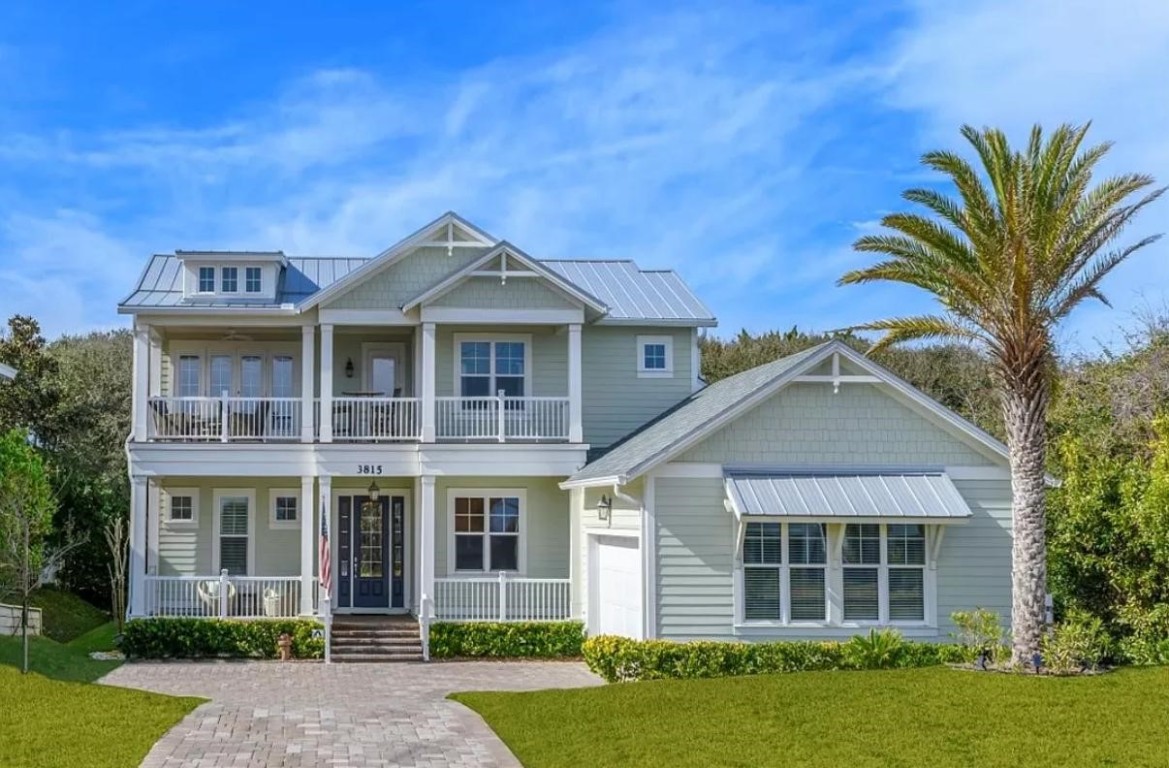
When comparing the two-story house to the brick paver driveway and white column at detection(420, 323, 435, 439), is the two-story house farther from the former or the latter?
the brick paver driveway

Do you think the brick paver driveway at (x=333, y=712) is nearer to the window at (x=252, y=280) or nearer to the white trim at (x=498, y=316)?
the white trim at (x=498, y=316)

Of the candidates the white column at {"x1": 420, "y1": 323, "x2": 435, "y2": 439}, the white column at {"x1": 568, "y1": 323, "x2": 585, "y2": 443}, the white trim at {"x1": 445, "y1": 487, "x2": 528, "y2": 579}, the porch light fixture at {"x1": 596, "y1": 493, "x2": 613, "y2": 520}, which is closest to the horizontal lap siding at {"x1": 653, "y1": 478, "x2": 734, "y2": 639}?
the porch light fixture at {"x1": 596, "y1": 493, "x2": 613, "y2": 520}

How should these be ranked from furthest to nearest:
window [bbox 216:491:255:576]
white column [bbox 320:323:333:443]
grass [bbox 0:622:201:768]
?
window [bbox 216:491:255:576] → white column [bbox 320:323:333:443] → grass [bbox 0:622:201:768]

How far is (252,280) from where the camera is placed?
84.3ft

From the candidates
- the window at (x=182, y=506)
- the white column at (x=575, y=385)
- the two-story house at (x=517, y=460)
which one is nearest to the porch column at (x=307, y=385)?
the two-story house at (x=517, y=460)

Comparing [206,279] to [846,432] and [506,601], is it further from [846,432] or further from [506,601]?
[846,432]

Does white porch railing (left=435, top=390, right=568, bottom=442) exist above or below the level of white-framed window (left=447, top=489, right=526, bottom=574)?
above

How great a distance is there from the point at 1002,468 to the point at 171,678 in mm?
14101

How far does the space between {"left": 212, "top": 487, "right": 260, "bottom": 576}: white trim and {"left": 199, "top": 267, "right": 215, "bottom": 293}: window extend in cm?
420

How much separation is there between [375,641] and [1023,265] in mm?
13344

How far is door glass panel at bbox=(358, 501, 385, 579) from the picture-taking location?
2595cm

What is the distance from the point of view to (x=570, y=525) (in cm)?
2497

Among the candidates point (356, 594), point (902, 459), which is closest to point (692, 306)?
point (902, 459)

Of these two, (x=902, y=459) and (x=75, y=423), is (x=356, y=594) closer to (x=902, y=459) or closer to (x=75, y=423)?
(x=902, y=459)
